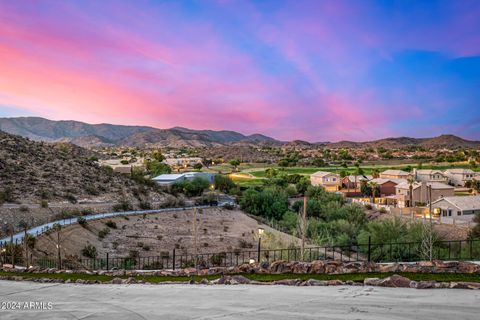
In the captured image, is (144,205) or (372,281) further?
(144,205)

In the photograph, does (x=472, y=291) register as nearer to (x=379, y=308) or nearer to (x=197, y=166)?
(x=379, y=308)

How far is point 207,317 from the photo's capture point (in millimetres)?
9461

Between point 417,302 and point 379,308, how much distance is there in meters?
0.99

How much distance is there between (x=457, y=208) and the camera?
4659 centimetres

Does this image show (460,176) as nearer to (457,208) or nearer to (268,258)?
(457,208)

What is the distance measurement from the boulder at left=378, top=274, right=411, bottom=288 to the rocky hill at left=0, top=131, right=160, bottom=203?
→ 116 feet

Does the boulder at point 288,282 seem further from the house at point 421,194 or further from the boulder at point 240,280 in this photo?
the house at point 421,194

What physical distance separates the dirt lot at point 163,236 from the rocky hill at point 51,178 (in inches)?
377

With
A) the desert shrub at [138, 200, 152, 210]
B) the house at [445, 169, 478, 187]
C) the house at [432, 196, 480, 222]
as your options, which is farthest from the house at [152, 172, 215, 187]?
the house at [445, 169, 478, 187]

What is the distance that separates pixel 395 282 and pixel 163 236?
2821 centimetres

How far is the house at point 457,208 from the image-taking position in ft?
152

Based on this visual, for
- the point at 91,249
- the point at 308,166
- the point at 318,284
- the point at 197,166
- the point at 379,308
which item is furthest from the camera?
the point at 308,166

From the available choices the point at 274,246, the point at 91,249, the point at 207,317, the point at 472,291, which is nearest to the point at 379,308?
the point at 472,291

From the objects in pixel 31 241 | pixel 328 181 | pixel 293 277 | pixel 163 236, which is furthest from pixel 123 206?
pixel 328 181
